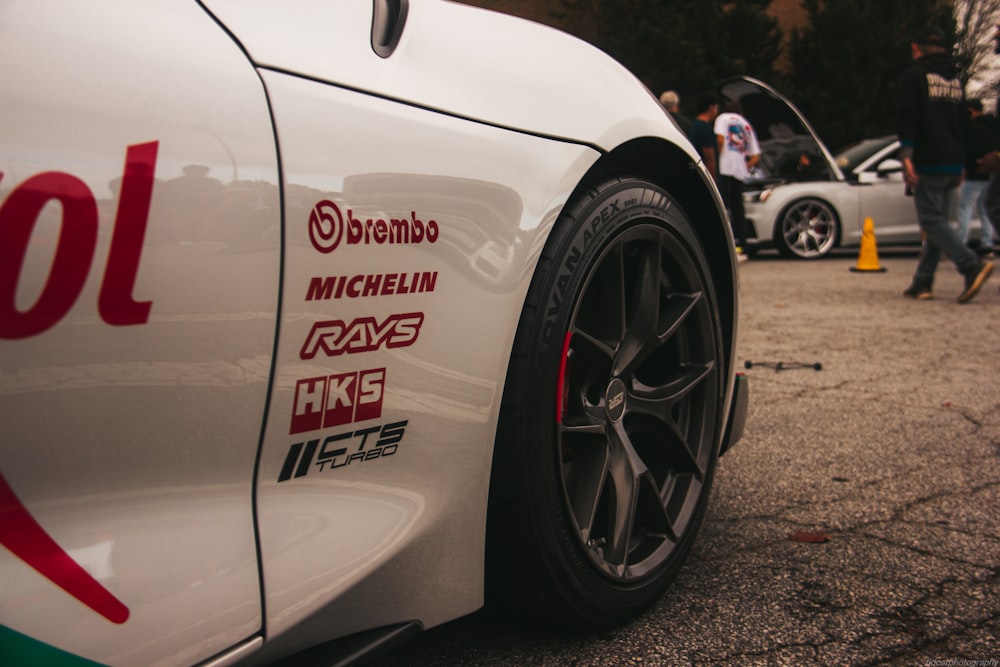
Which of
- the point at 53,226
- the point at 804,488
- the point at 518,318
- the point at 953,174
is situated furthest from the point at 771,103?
the point at 53,226

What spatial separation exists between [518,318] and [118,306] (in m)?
0.73

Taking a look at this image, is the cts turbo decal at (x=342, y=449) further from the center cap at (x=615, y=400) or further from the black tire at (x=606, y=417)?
the center cap at (x=615, y=400)

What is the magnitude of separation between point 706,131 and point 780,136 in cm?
351

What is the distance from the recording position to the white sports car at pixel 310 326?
1031mm

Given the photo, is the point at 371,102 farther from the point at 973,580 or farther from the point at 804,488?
the point at 804,488

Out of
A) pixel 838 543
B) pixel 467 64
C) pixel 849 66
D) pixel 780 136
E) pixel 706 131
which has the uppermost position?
pixel 849 66

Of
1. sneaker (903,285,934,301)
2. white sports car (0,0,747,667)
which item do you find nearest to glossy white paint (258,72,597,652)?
white sports car (0,0,747,667)

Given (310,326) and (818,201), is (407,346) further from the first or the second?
(818,201)

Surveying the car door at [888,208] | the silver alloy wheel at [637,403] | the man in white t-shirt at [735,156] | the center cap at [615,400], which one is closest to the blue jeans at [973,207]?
the car door at [888,208]

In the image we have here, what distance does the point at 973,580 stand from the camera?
85.4 inches

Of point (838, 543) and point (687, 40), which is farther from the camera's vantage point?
point (687, 40)

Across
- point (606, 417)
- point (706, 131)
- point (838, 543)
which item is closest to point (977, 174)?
point (706, 131)

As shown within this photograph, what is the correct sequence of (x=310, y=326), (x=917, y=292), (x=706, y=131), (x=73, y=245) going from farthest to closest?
(x=706, y=131)
(x=917, y=292)
(x=310, y=326)
(x=73, y=245)

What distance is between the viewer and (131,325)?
108 centimetres
